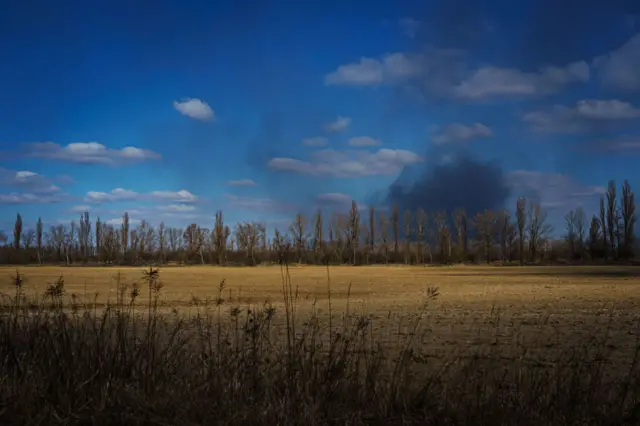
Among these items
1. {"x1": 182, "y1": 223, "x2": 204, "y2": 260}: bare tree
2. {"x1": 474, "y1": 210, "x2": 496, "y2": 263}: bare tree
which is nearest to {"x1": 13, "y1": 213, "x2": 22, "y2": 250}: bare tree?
{"x1": 182, "y1": 223, "x2": 204, "y2": 260}: bare tree

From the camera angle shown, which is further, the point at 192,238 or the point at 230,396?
the point at 192,238

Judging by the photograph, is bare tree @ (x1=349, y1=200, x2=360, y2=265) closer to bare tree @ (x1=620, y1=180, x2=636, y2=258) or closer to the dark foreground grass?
bare tree @ (x1=620, y1=180, x2=636, y2=258)

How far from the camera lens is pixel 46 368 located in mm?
5539

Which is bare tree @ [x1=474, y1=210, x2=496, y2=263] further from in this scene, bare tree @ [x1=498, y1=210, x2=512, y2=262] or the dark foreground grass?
the dark foreground grass

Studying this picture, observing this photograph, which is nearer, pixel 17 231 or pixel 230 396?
pixel 230 396

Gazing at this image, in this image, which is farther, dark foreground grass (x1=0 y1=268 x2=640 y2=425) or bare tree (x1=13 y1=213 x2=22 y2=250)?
bare tree (x1=13 y1=213 x2=22 y2=250)

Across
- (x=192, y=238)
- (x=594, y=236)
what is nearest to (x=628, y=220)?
(x=594, y=236)

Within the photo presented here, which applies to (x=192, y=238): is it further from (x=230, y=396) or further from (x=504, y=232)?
(x=230, y=396)

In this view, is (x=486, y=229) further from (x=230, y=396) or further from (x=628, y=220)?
(x=230, y=396)

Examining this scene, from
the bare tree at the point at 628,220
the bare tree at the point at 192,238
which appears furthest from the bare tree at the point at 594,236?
the bare tree at the point at 192,238

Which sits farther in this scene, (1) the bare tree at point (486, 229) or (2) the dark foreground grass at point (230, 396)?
(1) the bare tree at point (486, 229)

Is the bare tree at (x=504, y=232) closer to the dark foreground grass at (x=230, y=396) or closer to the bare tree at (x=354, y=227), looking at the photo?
the bare tree at (x=354, y=227)

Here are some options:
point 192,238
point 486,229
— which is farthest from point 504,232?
point 192,238

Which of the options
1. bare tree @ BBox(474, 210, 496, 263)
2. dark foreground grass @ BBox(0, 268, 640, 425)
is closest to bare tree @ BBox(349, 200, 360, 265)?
bare tree @ BBox(474, 210, 496, 263)
